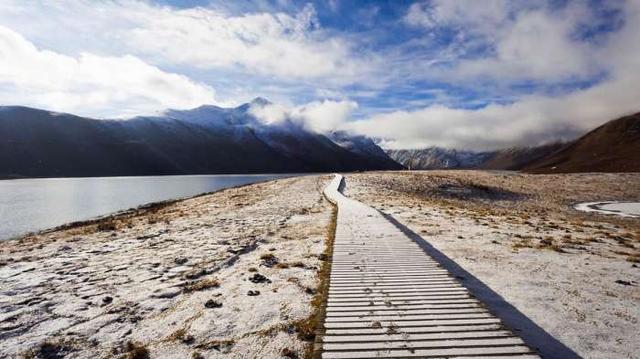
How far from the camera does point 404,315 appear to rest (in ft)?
31.7

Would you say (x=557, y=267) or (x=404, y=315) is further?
(x=557, y=267)

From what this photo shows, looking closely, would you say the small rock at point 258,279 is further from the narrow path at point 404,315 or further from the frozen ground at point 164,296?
the narrow path at point 404,315

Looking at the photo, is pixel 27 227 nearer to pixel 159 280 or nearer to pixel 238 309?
pixel 159 280

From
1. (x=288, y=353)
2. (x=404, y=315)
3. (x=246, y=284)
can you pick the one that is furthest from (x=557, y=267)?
(x=288, y=353)

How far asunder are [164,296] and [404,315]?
23.1 feet

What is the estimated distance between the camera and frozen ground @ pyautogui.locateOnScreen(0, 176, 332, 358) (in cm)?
927

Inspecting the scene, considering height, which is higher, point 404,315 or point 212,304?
point 404,315

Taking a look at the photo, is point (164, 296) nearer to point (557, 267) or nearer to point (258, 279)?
point (258, 279)

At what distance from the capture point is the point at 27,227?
4338cm

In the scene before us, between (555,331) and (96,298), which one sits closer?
(555,331)

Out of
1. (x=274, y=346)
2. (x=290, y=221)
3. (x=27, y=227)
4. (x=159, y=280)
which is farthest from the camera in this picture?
(x=27, y=227)

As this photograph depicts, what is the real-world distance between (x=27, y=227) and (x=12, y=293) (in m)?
36.5

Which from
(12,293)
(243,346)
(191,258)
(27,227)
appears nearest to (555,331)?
(243,346)

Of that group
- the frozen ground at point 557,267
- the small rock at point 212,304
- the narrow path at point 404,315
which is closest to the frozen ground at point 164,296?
the small rock at point 212,304
